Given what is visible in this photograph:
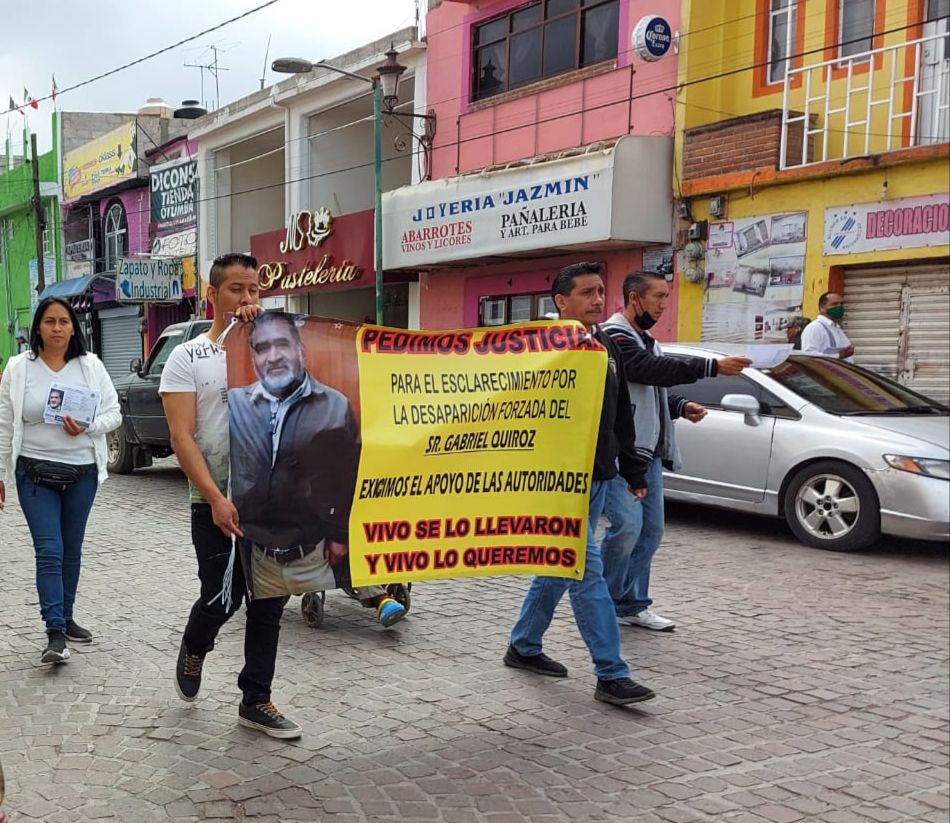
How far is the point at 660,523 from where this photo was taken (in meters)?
5.05

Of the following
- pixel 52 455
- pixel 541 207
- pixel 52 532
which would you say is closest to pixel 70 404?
pixel 52 455

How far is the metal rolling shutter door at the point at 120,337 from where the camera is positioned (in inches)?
1067

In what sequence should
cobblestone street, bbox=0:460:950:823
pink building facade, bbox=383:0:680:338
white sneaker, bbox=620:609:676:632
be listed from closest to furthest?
cobblestone street, bbox=0:460:950:823
white sneaker, bbox=620:609:676:632
pink building facade, bbox=383:0:680:338

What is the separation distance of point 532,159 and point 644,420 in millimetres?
10583

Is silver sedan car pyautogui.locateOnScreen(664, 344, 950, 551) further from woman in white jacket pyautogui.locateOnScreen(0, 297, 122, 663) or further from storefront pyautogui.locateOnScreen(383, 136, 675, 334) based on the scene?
storefront pyautogui.locateOnScreen(383, 136, 675, 334)

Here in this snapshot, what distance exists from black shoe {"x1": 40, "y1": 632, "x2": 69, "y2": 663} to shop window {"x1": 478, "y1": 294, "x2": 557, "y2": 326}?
1148 centimetres

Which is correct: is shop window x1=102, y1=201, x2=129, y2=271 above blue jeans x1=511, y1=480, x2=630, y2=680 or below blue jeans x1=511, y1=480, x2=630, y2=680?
above

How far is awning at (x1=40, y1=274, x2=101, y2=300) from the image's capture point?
2783 cm

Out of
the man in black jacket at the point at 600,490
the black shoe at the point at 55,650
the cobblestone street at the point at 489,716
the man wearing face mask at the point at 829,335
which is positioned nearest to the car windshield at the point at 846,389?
the man wearing face mask at the point at 829,335

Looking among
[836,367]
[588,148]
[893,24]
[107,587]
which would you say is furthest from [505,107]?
[107,587]

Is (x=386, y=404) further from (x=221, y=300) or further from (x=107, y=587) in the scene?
(x=107, y=587)

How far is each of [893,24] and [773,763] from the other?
7858 millimetres

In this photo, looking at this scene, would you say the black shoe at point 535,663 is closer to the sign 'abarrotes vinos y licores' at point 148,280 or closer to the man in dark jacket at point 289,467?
the man in dark jacket at point 289,467

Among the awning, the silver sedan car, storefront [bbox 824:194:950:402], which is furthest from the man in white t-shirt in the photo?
the awning
